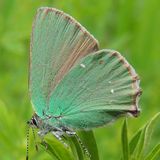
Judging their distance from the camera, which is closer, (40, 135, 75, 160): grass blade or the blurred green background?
(40, 135, 75, 160): grass blade

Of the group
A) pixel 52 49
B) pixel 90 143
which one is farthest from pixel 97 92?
pixel 90 143

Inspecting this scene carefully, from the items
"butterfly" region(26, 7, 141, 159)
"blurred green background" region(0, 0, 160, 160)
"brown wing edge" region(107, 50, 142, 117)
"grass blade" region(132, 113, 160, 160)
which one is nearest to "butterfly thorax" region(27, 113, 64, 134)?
"butterfly" region(26, 7, 141, 159)

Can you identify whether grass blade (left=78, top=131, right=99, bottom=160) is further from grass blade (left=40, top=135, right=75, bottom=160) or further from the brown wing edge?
the brown wing edge

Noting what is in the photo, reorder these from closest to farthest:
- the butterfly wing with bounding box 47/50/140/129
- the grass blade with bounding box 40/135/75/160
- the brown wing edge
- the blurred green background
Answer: the grass blade with bounding box 40/135/75/160 → the brown wing edge → the butterfly wing with bounding box 47/50/140/129 → the blurred green background

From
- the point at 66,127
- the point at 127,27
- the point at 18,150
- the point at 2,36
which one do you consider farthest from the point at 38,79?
→ the point at 127,27

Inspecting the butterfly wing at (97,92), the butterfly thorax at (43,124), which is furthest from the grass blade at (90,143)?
the butterfly thorax at (43,124)

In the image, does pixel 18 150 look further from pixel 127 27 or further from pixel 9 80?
pixel 127 27
